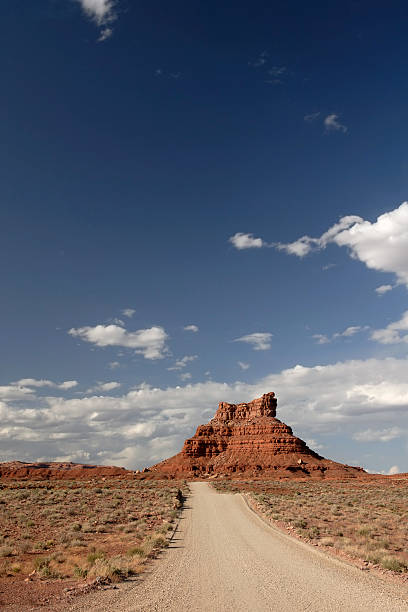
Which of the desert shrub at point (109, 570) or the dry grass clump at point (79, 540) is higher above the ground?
the desert shrub at point (109, 570)

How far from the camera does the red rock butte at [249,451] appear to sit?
105 m

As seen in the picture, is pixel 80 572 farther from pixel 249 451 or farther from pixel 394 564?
pixel 249 451

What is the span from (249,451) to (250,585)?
376 ft

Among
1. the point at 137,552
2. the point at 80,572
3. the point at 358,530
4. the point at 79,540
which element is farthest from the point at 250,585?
the point at 358,530

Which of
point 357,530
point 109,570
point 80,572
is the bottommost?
point 357,530

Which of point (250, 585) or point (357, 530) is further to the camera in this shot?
point (357, 530)

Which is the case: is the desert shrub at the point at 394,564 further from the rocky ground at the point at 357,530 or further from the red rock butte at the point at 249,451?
the red rock butte at the point at 249,451

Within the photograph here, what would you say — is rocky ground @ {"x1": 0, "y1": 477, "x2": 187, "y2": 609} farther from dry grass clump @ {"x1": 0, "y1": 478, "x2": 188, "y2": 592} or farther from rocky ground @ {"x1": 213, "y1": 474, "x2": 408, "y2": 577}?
rocky ground @ {"x1": 213, "y1": 474, "x2": 408, "y2": 577}

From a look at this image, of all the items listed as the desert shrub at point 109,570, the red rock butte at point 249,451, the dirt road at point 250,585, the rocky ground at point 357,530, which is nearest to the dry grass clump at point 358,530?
the rocky ground at point 357,530

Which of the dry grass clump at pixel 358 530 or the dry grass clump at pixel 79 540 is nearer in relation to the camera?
the dry grass clump at pixel 79 540

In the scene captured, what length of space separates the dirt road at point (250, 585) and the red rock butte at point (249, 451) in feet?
288

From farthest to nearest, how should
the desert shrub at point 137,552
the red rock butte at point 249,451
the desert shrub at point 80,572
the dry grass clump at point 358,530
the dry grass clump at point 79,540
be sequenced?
the red rock butte at point 249,451
the dry grass clump at point 358,530
the desert shrub at point 137,552
the dry grass clump at point 79,540
the desert shrub at point 80,572

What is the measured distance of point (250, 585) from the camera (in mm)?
10828

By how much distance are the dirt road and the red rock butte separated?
87911 millimetres
